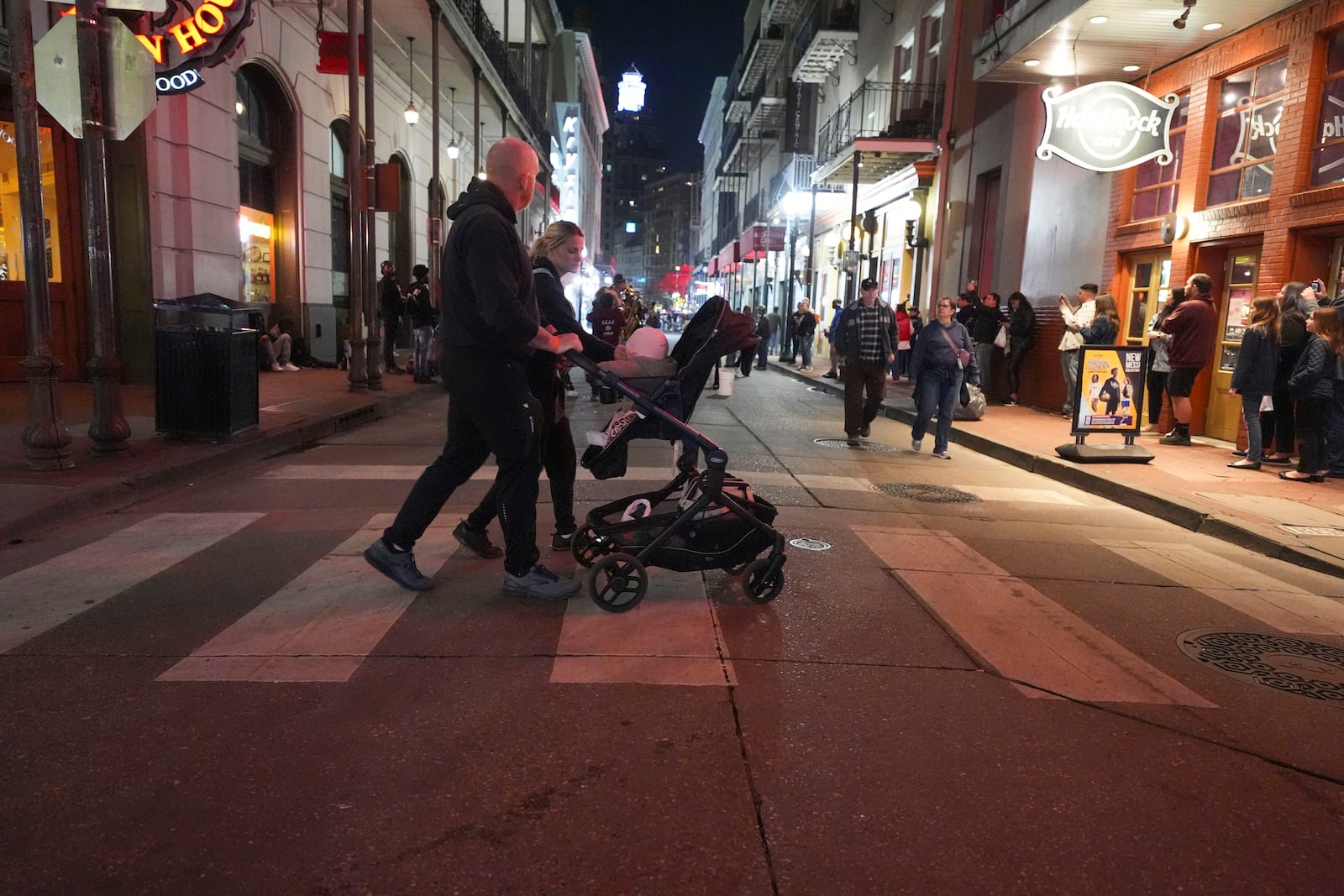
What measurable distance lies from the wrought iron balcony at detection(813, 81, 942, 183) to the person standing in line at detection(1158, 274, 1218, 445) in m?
11.1

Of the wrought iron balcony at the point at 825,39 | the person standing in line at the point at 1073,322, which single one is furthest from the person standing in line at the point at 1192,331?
the wrought iron balcony at the point at 825,39

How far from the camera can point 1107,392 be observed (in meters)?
9.63

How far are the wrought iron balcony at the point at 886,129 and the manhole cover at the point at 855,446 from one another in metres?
11.6

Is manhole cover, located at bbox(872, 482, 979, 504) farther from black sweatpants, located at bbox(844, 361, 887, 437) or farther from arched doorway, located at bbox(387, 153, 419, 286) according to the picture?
arched doorway, located at bbox(387, 153, 419, 286)

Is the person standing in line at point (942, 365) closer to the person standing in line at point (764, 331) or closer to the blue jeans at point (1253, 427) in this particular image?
the blue jeans at point (1253, 427)

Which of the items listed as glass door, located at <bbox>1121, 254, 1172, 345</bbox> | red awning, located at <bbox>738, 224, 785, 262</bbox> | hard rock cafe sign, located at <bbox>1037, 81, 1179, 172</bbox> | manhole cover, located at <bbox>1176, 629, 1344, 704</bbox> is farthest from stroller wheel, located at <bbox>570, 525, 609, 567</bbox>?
red awning, located at <bbox>738, 224, 785, 262</bbox>

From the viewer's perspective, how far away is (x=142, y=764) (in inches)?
108

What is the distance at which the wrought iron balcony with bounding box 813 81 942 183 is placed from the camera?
66.6 ft

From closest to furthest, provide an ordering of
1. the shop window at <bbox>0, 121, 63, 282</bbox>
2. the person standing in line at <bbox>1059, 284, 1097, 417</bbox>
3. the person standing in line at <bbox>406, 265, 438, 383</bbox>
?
1. the shop window at <bbox>0, 121, 63, 282</bbox>
2. the person standing in line at <bbox>1059, 284, 1097, 417</bbox>
3. the person standing in line at <bbox>406, 265, 438, 383</bbox>

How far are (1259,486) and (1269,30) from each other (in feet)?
18.7

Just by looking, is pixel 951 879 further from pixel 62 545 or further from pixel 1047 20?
pixel 1047 20

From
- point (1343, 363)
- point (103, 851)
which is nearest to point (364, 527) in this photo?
point (103, 851)

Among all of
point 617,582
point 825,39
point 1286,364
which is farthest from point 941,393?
point 825,39

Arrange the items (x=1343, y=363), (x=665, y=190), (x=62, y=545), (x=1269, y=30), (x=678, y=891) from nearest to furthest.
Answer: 1. (x=678, y=891)
2. (x=62, y=545)
3. (x=1343, y=363)
4. (x=1269, y=30)
5. (x=665, y=190)
